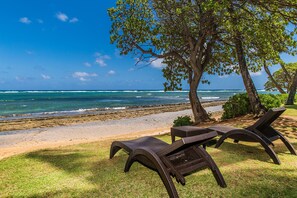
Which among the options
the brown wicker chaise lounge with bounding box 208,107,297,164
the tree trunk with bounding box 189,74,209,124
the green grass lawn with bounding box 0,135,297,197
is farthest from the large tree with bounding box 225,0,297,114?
the green grass lawn with bounding box 0,135,297,197

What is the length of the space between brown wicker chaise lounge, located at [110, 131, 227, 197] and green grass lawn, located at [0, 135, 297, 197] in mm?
401

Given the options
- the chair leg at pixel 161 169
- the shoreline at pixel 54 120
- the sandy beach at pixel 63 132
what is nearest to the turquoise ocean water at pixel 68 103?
the shoreline at pixel 54 120

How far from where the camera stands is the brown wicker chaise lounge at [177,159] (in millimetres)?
3480

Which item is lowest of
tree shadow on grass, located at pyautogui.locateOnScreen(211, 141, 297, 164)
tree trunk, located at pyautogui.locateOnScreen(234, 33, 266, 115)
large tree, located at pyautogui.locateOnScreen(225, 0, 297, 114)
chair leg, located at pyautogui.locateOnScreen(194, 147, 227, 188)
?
tree shadow on grass, located at pyautogui.locateOnScreen(211, 141, 297, 164)

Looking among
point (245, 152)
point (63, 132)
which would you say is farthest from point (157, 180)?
point (63, 132)

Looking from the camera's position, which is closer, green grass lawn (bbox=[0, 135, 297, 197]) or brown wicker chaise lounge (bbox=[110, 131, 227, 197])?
brown wicker chaise lounge (bbox=[110, 131, 227, 197])

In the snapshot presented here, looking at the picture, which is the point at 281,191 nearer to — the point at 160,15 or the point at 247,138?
the point at 247,138

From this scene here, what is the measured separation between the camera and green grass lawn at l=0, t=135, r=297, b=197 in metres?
3.96

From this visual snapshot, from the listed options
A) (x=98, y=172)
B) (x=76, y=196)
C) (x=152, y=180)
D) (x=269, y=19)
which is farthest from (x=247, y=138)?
(x=269, y=19)

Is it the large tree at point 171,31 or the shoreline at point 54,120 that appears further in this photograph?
the shoreline at point 54,120

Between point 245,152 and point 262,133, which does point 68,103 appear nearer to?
point 245,152

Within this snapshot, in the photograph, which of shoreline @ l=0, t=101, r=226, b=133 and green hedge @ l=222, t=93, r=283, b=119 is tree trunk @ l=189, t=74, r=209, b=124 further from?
shoreline @ l=0, t=101, r=226, b=133

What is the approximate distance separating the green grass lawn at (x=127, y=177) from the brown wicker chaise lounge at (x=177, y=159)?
15.8 inches

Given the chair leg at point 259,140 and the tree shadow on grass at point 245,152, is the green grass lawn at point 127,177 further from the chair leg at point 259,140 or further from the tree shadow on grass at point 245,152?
the chair leg at point 259,140
